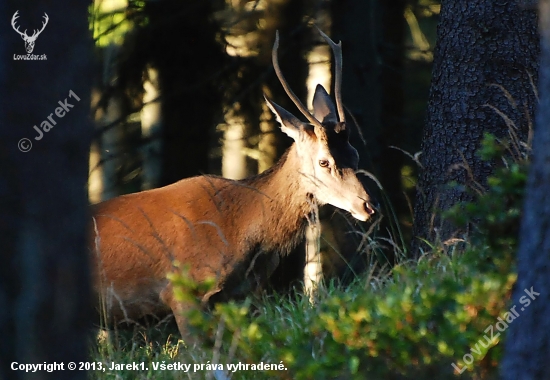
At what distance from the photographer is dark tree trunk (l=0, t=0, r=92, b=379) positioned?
2996 mm

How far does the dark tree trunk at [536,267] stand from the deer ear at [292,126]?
3.48 meters

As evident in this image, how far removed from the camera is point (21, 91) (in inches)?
119

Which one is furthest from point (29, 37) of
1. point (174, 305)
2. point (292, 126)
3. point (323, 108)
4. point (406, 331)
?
point (323, 108)

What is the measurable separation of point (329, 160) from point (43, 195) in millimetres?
3787

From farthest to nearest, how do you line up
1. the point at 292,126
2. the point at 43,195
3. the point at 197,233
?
the point at 292,126 → the point at 197,233 → the point at 43,195

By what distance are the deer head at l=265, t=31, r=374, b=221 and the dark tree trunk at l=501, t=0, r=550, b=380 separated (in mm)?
3145

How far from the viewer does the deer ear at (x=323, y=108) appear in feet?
23.5

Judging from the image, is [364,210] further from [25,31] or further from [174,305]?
[25,31]

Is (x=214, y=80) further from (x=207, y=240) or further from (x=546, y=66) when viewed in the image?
(x=546, y=66)

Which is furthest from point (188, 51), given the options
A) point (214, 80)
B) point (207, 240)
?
point (207, 240)

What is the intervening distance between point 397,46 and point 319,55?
3.50 feet

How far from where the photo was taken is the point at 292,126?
6.86 metres

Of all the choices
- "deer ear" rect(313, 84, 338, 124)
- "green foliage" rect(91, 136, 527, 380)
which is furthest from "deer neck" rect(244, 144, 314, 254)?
"green foliage" rect(91, 136, 527, 380)

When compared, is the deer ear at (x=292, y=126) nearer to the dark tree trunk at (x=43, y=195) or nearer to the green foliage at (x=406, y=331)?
the green foliage at (x=406, y=331)
